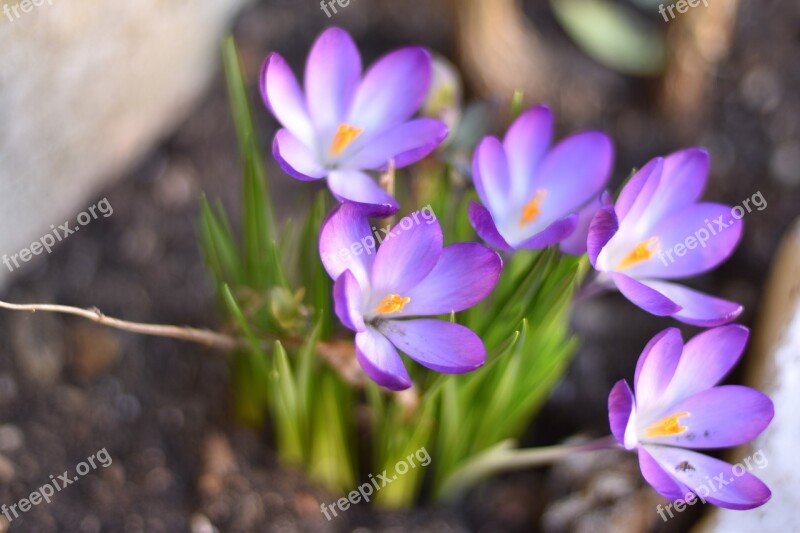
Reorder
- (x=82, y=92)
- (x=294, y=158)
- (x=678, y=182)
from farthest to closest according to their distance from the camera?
(x=82, y=92), (x=678, y=182), (x=294, y=158)

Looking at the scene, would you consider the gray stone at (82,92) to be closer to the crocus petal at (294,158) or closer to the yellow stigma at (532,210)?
the crocus petal at (294,158)

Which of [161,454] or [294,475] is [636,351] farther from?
[161,454]

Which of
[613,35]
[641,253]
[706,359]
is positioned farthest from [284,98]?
[613,35]

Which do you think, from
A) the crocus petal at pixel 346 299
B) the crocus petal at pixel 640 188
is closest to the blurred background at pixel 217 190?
the crocus petal at pixel 640 188

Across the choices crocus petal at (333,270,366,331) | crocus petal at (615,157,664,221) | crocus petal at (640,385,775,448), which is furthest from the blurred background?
crocus petal at (333,270,366,331)

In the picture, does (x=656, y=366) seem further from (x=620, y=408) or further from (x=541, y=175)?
(x=541, y=175)

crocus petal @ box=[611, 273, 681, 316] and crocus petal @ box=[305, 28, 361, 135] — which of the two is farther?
crocus petal @ box=[305, 28, 361, 135]

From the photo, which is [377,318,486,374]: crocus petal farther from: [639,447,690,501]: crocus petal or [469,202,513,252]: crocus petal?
[639,447,690,501]: crocus petal
